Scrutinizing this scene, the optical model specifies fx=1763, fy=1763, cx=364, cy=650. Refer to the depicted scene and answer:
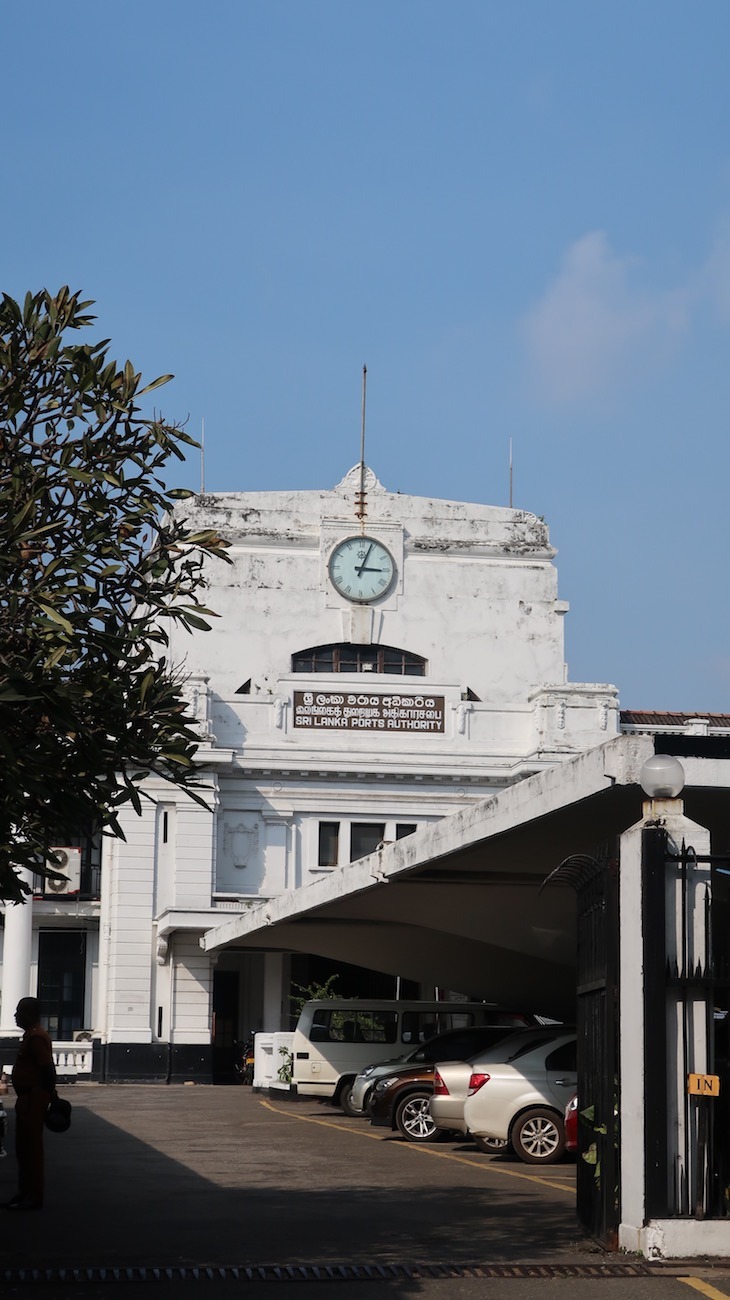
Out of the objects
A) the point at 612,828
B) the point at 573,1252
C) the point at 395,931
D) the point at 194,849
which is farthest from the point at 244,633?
the point at 573,1252

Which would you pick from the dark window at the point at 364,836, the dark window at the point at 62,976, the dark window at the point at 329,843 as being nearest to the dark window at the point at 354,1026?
the dark window at the point at 329,843

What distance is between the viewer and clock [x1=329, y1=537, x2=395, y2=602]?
48969 mm

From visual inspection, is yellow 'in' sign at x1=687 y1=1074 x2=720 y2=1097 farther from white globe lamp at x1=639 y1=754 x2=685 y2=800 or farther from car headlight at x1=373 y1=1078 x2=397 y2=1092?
car headlight at x1=373 y1=1078 x2=397 y2=1092

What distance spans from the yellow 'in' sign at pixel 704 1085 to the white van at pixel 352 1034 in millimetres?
17717

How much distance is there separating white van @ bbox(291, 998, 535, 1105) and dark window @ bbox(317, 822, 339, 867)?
16677 mm

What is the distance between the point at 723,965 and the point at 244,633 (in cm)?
3730

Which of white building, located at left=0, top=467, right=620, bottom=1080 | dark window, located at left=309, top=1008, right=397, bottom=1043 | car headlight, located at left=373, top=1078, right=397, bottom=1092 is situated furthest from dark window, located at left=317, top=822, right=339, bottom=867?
car headlight, located at left=373, top=1078, right=397, bottom=1092

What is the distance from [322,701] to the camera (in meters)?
47.2

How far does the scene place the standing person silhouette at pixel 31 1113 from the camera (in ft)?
46.6

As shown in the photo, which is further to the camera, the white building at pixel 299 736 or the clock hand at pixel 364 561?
the clock hand at pixel 364 561

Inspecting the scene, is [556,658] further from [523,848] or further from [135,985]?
[523,848]

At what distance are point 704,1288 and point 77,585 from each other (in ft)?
→ 18.1

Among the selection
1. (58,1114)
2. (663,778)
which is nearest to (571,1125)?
(58,1114)

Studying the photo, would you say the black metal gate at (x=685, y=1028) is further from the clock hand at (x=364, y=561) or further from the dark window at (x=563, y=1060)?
the clock hand at (x=364, y=561)
